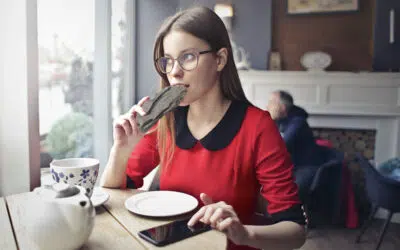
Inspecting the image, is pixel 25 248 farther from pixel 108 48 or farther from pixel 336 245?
pixel 336 245

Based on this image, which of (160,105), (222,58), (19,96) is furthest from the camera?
(19,96)

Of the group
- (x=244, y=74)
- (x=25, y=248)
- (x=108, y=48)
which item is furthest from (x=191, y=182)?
(x=244, y=74)

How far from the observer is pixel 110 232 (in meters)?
0.87

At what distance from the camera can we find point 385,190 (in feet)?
8.89

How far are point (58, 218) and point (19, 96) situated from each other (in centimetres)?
95

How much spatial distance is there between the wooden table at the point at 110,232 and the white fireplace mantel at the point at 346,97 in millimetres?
3409

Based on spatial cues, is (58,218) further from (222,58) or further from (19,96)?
(19,96)

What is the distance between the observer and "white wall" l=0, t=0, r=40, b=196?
144 cm

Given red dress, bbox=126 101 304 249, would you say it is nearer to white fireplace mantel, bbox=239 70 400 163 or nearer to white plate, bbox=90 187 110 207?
white plate, bbox=90 187 110 207

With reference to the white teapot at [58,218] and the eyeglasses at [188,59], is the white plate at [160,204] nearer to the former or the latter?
the white teapot at [58,218]

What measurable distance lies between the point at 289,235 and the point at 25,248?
662mm

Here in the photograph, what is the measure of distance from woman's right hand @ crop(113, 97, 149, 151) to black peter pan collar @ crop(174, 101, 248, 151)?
149 millimetres

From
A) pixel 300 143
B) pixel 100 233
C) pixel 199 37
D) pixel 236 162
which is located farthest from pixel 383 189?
pixel 100 233

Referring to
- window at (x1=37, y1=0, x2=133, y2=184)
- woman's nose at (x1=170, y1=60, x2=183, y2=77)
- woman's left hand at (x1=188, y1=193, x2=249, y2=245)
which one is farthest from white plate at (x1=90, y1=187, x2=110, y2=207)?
window at (x1=37, y1=0, x2=133, y2=184)
